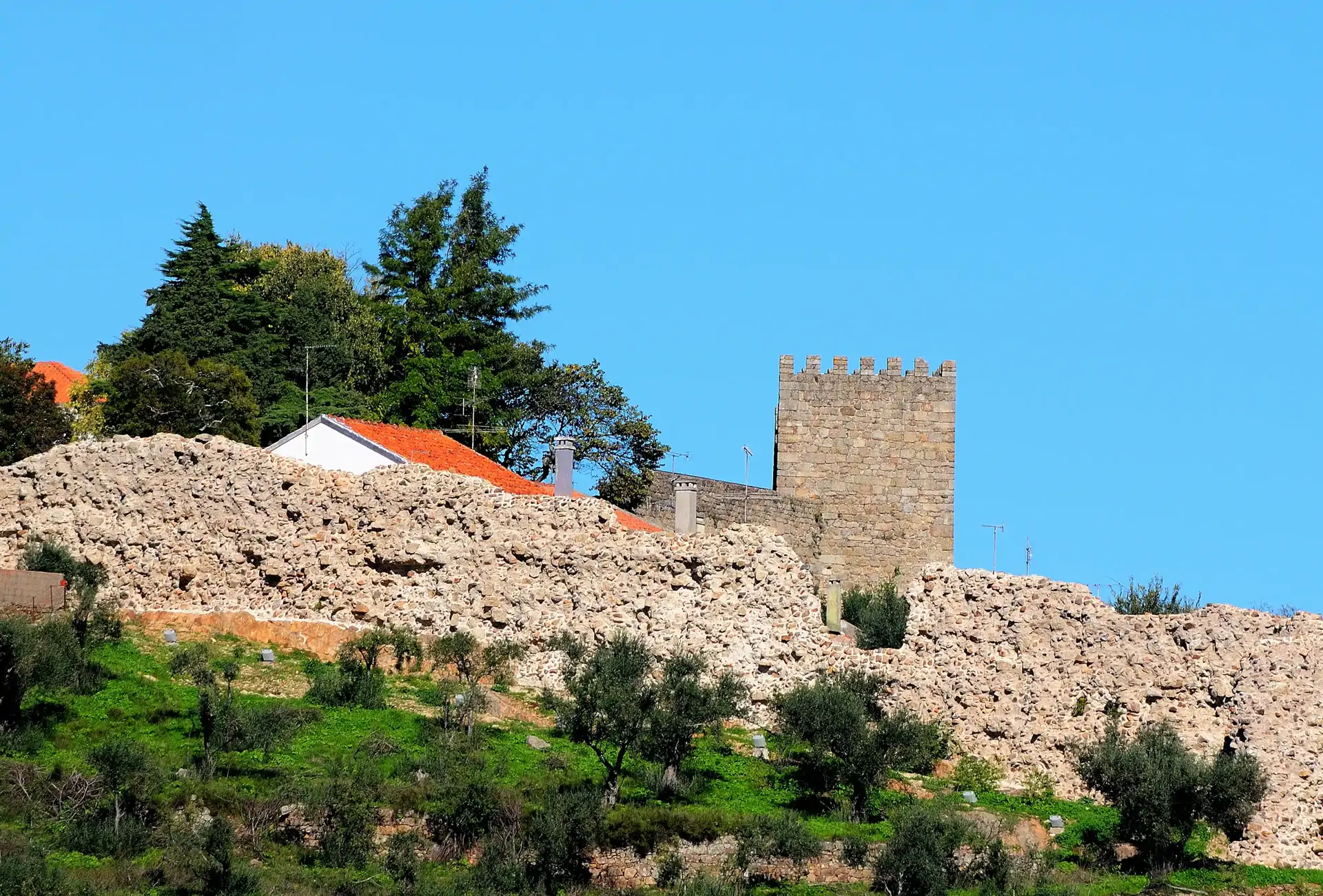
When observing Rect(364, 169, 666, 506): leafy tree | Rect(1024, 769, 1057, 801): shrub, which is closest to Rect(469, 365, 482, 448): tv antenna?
Rect(364, 169, 666, 506): leafy tree

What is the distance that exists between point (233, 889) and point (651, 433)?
26.1 meters

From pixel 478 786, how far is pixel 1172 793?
755cm

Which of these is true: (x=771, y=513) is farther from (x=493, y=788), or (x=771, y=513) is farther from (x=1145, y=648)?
(x=493, y=788)

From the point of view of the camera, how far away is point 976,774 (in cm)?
2983

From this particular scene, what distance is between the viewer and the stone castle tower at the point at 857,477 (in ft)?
162

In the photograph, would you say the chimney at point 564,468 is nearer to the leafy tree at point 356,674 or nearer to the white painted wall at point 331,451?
the white painted wall at point 331,451

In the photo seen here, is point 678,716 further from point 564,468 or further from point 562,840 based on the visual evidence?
point 564,468

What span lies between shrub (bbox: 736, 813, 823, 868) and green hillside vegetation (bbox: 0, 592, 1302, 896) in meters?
0.04

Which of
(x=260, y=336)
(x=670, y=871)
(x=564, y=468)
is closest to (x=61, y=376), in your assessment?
(x=260, y=336)

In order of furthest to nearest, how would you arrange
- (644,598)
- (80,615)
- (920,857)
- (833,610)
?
1. (833,610)
2. (644,598)
3. (80,615)
4. (920,857)

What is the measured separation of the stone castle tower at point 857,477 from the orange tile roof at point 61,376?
51.4 ft

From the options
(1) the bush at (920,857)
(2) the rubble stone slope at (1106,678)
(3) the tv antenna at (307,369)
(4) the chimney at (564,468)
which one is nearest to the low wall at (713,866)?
(1) the bush at (920,857)

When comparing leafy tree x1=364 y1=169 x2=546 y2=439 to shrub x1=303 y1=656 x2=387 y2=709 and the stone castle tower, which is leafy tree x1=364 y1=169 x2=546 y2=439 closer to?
the stone castle tower

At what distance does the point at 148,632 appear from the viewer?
107 feet
